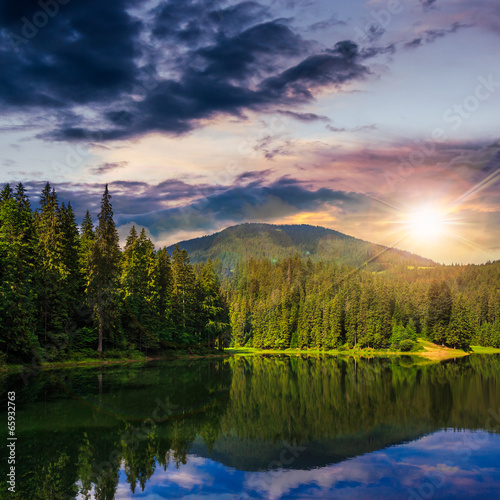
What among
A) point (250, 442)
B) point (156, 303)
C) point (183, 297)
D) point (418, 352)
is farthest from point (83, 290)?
point (418, 352)

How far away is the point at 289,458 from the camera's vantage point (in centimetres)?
2081

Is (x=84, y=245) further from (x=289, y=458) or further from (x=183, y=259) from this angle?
(x=289, y=458)

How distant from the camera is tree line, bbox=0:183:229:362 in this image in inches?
1945

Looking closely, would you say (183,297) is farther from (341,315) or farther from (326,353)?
(341,315)

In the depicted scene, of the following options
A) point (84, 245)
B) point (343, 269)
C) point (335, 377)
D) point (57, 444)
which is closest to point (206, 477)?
point (57, 444)

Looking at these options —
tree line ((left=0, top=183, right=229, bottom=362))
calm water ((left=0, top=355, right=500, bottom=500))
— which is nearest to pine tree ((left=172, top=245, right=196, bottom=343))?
tree line ((left=0, top=183, right=229, bottom=362))

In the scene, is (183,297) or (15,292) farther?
(183,297)

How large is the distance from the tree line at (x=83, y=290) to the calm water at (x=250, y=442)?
1373cm

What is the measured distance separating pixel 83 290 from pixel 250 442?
49215 mm

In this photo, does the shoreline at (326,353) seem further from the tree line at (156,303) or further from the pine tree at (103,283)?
the pine tree at (103,283)

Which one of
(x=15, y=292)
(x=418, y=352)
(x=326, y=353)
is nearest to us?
(x=15, y=292)

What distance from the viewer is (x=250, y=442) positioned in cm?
2361

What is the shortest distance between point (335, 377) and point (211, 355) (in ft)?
139

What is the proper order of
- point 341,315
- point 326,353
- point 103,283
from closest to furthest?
point 103,283, point 326,353, point 341,315
